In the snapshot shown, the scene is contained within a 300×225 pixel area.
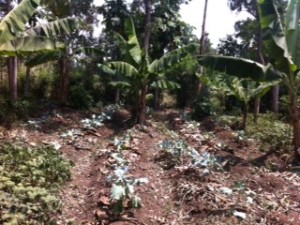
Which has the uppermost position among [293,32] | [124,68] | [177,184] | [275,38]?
[293,32]

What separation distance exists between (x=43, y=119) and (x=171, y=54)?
5162 millimetres

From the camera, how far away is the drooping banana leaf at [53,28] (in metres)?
10.3

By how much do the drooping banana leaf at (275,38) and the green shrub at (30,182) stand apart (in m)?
5.92

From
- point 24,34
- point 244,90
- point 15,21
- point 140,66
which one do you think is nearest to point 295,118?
point 244,90

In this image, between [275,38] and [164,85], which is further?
[164,85]

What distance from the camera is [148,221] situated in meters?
6.39

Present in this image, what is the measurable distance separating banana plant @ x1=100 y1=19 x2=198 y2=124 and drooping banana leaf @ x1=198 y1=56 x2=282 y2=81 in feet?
12.1

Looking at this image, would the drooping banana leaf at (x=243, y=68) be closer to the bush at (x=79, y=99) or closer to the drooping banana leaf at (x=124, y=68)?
the drooping banana leaf at (x=124, y=68)

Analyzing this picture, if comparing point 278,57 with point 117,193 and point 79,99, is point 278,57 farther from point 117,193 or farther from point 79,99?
point 79,99

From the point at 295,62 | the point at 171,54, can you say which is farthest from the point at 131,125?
the point at 295,62

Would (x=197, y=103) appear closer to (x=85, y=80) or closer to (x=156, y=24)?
(x=156, y=24)

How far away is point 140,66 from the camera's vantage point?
15.2m

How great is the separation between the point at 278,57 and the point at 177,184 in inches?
182

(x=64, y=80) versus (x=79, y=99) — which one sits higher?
(x=64, y=80)
